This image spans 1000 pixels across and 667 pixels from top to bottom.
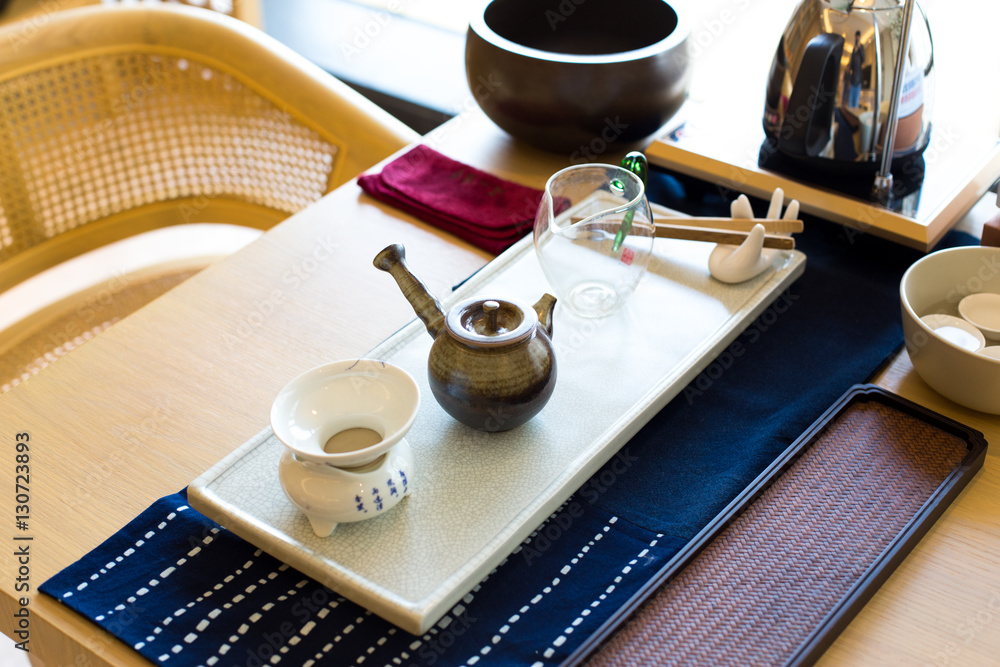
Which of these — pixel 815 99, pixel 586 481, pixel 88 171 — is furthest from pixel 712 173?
pixel 88 171

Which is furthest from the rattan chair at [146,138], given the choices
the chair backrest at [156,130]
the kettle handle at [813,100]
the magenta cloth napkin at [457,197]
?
the kettle handle at [813,100]

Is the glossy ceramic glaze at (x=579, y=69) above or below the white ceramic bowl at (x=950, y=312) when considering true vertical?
above

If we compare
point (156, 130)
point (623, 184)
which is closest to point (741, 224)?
point (623, 184)

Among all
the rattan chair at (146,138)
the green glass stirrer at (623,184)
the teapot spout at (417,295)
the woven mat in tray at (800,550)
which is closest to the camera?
the woven mat in tray at (800,550)

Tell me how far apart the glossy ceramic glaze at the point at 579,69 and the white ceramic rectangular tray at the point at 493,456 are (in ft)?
0.77

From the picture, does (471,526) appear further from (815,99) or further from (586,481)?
(815,99)

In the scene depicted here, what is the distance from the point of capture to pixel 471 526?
0.70 meters

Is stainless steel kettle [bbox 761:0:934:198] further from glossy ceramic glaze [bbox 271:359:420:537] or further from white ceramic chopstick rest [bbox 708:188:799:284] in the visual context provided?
glossy ceramic glaze [bbox 271:359:420:537]

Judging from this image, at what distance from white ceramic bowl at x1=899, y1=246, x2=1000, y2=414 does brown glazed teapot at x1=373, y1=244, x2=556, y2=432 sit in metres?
0.35

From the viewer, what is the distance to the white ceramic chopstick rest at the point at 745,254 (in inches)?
36.8

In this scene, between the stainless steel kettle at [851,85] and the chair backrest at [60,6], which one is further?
the chair backrest at [60,6]

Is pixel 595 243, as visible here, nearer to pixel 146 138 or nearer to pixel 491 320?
pixel 491 320

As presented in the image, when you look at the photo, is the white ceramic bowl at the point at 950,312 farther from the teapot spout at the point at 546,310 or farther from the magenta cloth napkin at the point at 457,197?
the magenta cloth napkin at the point at 457,197

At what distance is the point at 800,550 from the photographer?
2.29ft
